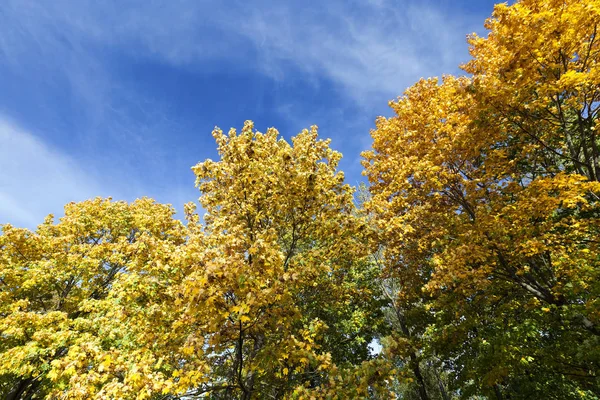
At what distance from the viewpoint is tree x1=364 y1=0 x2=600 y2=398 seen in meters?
7.35

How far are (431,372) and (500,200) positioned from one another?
92.1ft

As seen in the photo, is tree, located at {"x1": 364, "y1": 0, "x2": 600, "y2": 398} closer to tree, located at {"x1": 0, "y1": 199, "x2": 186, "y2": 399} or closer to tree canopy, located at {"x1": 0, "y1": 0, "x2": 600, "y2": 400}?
tree canopy, located at {"x1": 0, "y1": 0, "x2": 600, "y2": 400}

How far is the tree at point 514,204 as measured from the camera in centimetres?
735

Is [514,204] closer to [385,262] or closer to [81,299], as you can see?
[385,262]

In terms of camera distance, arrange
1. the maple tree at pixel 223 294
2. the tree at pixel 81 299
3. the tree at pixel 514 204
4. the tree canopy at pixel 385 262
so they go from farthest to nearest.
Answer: the tree at pixel 514 204, the tree at pixel 81 299, the tree canopy at pixel 385 262, the maple tree at pixel 223 294

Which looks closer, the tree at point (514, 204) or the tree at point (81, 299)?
the tree at point (81, 299)

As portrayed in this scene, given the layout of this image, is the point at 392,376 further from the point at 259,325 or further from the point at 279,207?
the point at 279,207

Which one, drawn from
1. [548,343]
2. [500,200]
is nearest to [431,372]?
[548,343]

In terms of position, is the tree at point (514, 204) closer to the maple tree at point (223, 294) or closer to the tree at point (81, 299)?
the maple tree at point (223, 294)

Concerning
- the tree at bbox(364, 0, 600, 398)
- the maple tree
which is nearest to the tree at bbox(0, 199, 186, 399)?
the maple tree

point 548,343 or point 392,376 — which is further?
point 548,343

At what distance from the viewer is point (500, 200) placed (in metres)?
9.26

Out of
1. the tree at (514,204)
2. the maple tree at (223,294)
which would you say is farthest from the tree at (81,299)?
the tree at (514,204)

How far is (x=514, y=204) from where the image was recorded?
853 cm
